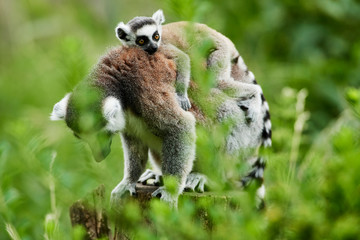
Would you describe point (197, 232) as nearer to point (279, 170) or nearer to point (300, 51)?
point (279, 170)

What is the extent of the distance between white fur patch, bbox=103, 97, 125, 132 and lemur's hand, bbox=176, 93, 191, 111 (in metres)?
0.43

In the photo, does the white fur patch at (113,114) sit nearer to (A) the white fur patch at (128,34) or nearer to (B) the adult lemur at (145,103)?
(B) the adult lemur at (145,103)

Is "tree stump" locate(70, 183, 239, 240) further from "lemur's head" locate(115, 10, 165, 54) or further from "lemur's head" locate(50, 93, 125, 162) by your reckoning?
"lemur's head" locate(115, 10, 165, 54)

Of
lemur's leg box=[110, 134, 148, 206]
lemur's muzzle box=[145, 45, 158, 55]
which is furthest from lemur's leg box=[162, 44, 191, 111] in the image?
lemur's leg box=[110, 134, 148, 206]

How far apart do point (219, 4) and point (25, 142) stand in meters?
6.48

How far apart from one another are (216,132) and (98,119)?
126cm

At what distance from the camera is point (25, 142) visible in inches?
127

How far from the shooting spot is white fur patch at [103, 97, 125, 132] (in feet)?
10.8

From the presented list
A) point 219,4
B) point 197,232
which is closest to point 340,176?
point 197,232

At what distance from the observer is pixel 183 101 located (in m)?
3.69

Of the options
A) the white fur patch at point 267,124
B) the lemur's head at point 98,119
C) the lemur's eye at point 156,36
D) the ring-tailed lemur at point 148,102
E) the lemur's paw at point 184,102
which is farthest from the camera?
the white fur patch at point 267,124

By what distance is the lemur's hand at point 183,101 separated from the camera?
12.1 ft

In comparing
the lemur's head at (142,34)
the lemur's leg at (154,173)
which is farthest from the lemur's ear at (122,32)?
the lemur's leg at (154,173)

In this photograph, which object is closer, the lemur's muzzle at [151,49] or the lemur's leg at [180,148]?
the lemur's leg at [180,148]
